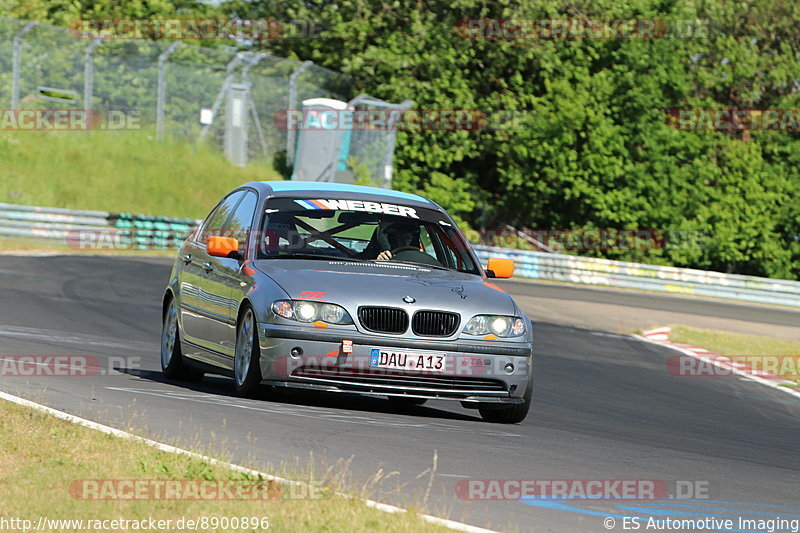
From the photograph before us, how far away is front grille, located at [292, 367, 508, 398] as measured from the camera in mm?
8656

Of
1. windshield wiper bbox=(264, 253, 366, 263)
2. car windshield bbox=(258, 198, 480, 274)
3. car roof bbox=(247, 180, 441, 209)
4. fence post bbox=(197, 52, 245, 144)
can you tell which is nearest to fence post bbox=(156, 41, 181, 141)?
fence post bbox=(197, 52, 245, 144)

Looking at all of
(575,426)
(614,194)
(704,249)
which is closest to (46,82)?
(614,194)

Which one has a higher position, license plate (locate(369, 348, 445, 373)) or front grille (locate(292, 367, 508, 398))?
license plate (locate(369, 348, 445, 373))

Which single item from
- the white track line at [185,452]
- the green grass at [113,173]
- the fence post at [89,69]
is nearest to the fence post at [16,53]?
the fence post at [89,69]

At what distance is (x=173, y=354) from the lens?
10805 millimetres

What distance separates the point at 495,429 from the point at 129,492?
3770mm
